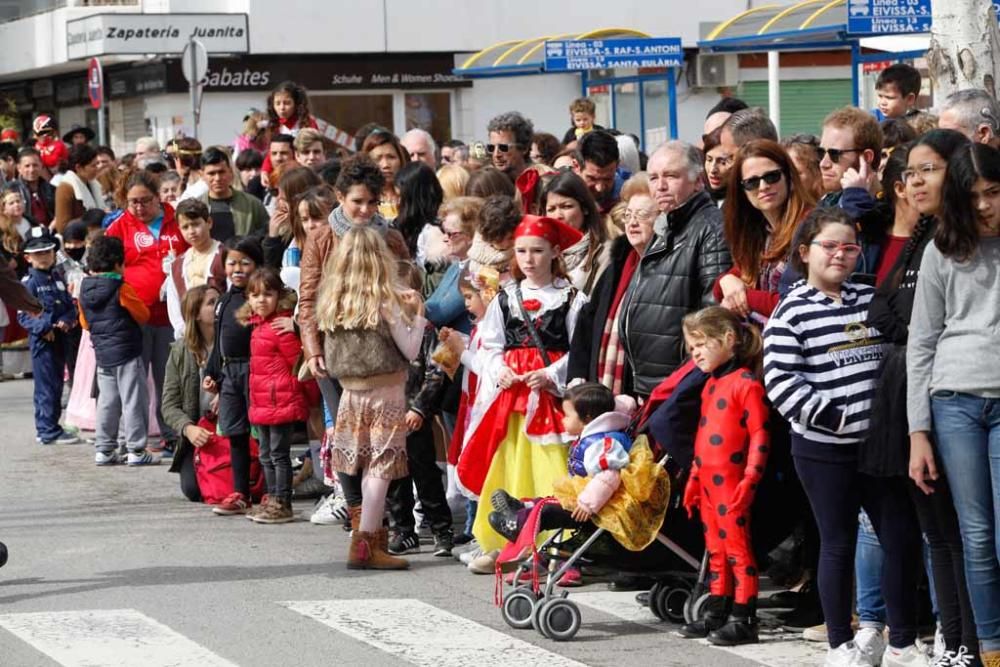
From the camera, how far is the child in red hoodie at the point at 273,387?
11.1 m

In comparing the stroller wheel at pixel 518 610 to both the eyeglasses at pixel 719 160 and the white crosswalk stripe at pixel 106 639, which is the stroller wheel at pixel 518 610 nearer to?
the white crosswalk stripe at pixel 106 639

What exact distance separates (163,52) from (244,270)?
968 inches

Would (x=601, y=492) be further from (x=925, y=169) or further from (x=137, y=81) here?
(x=137, y=81)

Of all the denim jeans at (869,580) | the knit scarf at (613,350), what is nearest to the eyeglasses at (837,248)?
the denim jeans at (869,580)

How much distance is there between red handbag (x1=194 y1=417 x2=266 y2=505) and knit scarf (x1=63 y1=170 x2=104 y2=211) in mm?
8684

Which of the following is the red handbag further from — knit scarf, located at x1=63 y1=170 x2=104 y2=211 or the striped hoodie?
knit scarf, located at x1=63 y1=170 x2=104 y2=211

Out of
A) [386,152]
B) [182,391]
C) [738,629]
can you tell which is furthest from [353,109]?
[738,629]

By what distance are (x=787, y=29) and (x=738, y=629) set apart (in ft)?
45.2

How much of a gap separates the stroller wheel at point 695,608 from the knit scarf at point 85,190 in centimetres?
1326

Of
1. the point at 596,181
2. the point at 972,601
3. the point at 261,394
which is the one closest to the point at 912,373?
the point at 972,601

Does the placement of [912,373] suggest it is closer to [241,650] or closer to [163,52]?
[241,650]

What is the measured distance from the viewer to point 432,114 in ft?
126

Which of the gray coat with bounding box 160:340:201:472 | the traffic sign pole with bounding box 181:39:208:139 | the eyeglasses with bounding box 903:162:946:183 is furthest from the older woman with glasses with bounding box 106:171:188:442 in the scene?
the traffic sign pole with bounding box 181:39:208:139

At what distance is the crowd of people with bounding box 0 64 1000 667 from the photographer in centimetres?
689
